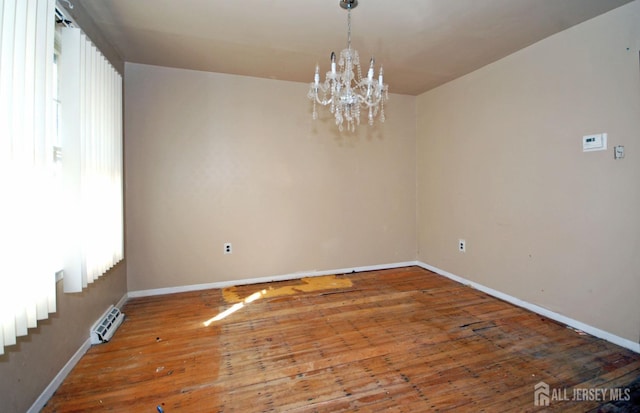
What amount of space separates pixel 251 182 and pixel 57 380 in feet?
7.86

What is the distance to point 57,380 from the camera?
1.75 m

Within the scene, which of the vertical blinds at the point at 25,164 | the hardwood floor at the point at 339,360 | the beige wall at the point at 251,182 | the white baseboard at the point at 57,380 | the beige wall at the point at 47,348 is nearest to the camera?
the vertical blinds at the point at 25,164

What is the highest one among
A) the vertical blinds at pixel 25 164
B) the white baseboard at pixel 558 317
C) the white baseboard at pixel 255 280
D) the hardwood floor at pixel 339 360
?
the vertical blinds at pixel 25 164

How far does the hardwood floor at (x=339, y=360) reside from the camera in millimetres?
1650

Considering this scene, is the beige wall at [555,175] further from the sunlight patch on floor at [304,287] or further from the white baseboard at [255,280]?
the sunlight patch on floor at [304,287]

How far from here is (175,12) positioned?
83.8 inches

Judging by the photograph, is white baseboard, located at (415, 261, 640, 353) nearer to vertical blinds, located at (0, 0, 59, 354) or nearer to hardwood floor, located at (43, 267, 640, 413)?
hardwood floor, located at (43, 267, 640, 413)

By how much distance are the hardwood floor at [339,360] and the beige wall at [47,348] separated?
16cm

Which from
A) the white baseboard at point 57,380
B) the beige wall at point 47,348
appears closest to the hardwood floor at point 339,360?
the white baseboard at point 57,380

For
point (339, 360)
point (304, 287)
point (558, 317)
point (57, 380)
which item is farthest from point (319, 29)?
point (558, 317)

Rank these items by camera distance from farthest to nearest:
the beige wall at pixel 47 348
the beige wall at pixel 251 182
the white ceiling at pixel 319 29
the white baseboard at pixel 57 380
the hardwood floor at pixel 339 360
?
the beige wall at pixel 251 182, the white ceiling at pixel 319 29, the hardwood floor at pixel 339 360, the white baseboard at pixel 57 380, the beige wall at pixel 47 348

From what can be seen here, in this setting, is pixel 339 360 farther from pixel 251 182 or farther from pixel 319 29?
pixel 319 29

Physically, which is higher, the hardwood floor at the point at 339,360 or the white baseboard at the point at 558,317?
the white baseboard at the point at 558,317

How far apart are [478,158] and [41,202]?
3.79 metres
